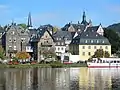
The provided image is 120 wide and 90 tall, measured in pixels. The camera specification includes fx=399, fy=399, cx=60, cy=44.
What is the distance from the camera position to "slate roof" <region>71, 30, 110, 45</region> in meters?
109

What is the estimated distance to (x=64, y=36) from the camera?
380ft

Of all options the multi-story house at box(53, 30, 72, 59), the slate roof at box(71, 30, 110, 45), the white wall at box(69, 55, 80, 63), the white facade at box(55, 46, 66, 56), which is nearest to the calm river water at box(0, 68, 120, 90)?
the white wall at box(69, 55, 80, 63)

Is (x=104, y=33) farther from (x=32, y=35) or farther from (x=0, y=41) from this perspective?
(x=0, y=41)

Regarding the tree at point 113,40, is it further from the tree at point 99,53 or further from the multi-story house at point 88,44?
the tree at point 99,53

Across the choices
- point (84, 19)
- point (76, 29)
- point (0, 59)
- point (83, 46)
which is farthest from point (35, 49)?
point (84, 19)

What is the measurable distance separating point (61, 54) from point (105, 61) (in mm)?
16804

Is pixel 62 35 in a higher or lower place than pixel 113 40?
higher

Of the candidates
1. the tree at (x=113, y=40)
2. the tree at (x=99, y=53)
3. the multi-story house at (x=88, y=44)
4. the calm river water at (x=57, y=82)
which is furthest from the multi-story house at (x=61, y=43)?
the calm river water at (x=57, y=82)

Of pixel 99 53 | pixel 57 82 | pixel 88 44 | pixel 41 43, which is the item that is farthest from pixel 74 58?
pixel 57 82

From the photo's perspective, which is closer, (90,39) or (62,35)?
(90,39)

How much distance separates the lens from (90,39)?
10988 centimetres

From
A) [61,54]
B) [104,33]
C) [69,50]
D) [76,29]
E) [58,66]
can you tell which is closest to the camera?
[58,66]

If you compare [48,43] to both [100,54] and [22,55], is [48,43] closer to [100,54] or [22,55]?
[22,55]

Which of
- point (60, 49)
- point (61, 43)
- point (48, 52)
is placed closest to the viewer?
point (48, 52)
